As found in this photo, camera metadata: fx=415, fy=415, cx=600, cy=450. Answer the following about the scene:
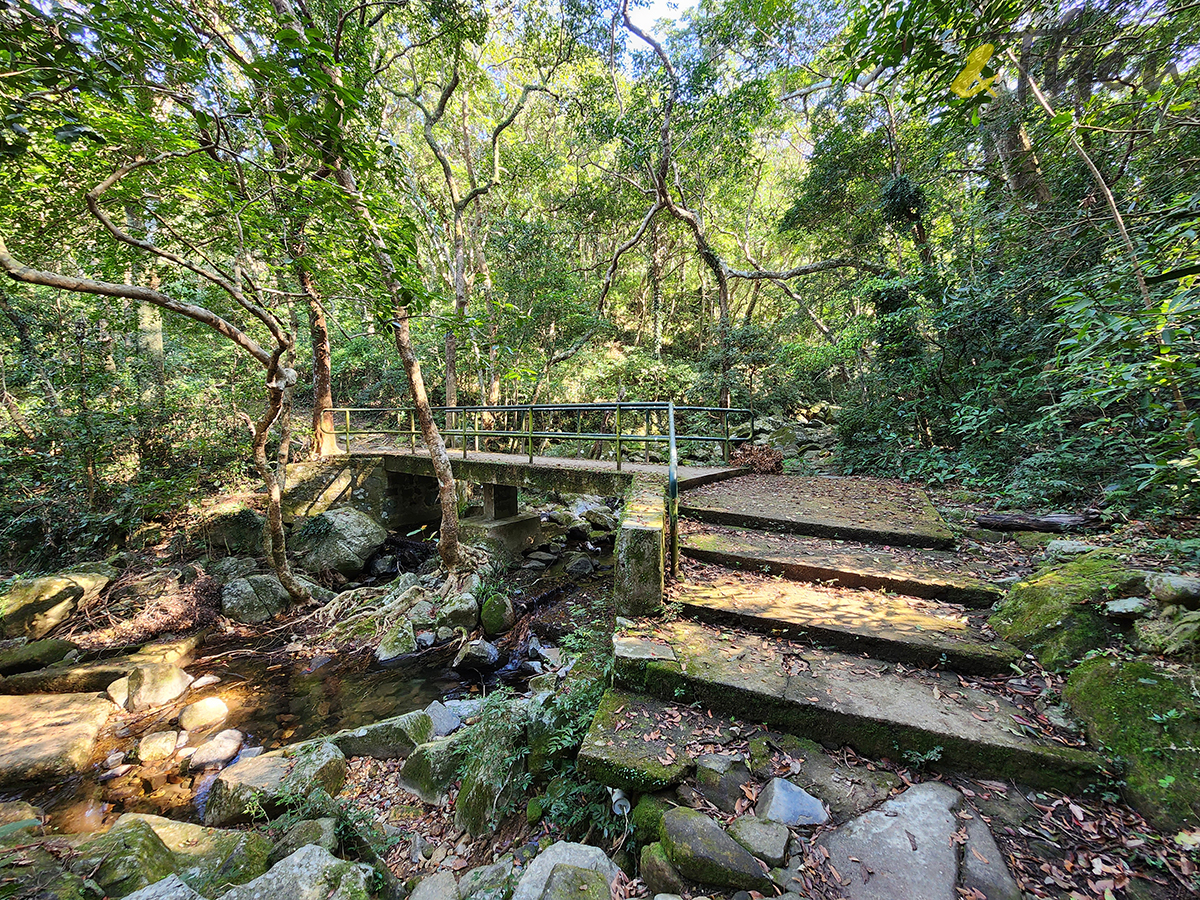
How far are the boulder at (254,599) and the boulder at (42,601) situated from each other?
4.82ft

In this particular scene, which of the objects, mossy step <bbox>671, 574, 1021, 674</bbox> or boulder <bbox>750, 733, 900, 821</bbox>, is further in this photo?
mossy step <bbox>671, 574, 1021, 674</bbox>

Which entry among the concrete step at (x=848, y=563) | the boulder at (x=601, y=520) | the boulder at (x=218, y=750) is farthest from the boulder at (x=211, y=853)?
the boulder at (x=601, y=520)

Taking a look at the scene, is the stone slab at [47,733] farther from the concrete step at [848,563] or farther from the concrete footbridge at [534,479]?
the concrete step at [848,563]

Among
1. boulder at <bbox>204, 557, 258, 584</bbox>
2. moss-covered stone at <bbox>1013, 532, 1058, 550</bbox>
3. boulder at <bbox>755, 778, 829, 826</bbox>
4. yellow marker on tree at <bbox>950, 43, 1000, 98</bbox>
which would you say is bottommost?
boulder at <bbox>204, 557, 258, 584</bbox>

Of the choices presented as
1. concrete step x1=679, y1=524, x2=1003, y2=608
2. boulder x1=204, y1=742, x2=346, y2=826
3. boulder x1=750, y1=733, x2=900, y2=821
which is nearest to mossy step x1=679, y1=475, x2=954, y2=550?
concrete step x1=679, y1=524, x2=1003, y2=608

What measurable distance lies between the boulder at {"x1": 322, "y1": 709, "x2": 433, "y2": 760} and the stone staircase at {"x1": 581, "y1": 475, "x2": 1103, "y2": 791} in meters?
2.48

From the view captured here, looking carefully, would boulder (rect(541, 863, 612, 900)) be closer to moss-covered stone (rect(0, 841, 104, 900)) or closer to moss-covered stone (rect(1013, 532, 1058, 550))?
moss-covered stone (rect(0, 841, 104, 900))

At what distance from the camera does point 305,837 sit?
8.84 feet

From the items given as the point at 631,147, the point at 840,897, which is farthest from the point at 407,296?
the point at 631,147

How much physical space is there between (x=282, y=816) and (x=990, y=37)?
7.98m

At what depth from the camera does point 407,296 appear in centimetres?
396

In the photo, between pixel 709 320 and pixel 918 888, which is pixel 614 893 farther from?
pixel 709 320

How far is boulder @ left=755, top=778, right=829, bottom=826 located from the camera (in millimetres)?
1853

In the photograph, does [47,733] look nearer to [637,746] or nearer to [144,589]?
[144,589]
